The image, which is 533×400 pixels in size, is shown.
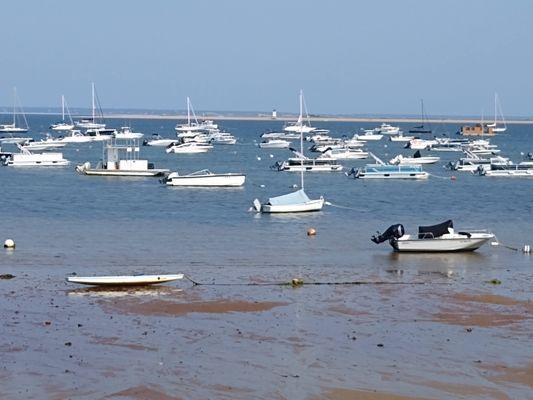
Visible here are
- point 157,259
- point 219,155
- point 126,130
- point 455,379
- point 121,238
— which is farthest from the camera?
point 126,130

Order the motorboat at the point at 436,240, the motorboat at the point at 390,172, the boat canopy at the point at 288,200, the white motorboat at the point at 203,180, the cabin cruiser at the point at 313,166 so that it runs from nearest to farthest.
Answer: the motorboat at the point at 436,240, the boat canopy at the point at 288,200, the white motorboat at the point at 203,180, the motorboat at the point at 390,172, the cabin cruiser at the point at 313,166

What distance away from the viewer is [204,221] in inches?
2029

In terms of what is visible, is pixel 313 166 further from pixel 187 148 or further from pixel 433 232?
pixel 433 232

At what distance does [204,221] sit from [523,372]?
31.6 metres

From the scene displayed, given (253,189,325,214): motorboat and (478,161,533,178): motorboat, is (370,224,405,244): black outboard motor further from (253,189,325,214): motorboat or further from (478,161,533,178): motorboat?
(478,161,533,178): motorboat

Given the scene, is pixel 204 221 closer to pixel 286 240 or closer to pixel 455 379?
pixel 286 240

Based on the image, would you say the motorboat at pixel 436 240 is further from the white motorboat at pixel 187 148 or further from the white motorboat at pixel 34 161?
the white motorboat at pixel 187 148

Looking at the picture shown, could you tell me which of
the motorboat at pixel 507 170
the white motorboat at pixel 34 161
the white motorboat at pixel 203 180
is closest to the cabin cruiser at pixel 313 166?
the motorboat at pixel 507 170

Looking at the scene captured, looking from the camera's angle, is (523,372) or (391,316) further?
(391,316)

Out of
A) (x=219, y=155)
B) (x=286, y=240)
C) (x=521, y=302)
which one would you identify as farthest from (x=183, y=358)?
(x=219, y=155)

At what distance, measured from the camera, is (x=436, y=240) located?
38594 mm

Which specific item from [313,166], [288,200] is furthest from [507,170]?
[288,200]

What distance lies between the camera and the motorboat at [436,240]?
38.7 m

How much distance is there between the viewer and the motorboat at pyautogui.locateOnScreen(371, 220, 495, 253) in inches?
1523
